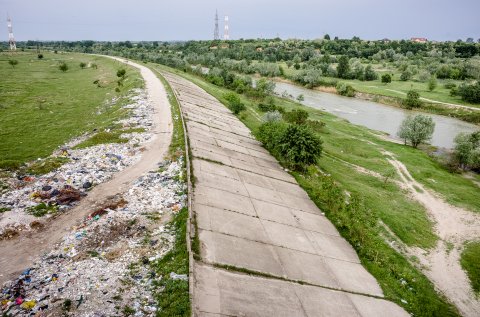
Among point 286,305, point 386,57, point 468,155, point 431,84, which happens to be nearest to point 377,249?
point 286,305

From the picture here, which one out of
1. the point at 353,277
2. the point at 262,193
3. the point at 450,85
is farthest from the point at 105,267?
the point at 450,85

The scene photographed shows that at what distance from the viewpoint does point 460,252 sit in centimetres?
2323

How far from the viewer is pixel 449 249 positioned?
23.5 m

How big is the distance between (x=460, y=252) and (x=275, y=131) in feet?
64.6

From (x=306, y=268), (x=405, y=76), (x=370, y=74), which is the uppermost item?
(x=370, y=74)

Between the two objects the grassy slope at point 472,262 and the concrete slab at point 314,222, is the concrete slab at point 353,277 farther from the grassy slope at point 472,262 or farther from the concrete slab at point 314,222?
the grassy slope at point 472,262

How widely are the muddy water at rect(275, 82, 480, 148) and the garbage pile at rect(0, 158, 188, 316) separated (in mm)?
49644

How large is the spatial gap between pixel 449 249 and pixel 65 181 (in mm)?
26385

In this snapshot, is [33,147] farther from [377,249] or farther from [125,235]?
[377,249]

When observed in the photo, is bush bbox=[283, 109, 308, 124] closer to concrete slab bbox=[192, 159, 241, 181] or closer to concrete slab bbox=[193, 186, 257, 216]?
concrete slab bbox=[192, 159, 241, 181]

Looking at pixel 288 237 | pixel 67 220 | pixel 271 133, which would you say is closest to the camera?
pixel 67 220

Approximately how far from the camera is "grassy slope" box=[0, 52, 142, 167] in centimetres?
2899

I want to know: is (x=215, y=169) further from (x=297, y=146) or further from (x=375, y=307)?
(x=375, y=307)

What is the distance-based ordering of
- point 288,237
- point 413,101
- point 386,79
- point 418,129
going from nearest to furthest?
Result: point 288,237 < point 418,129 < point 413,101 < point 386,79
